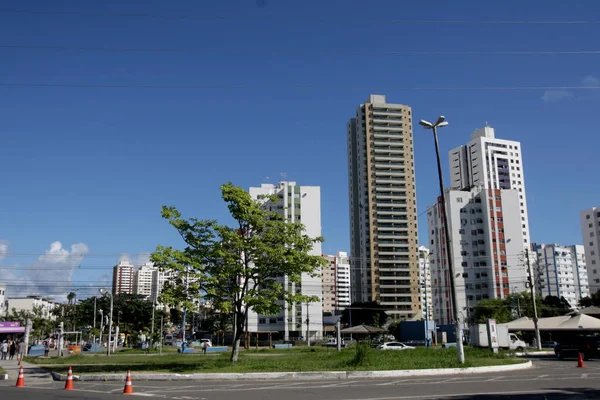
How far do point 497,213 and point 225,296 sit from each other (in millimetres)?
104150

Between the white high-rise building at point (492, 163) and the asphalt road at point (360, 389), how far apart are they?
156m

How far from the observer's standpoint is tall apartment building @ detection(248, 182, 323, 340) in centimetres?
10200

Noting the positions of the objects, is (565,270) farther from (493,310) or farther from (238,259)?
(238,259)

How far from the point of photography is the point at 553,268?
170 meters

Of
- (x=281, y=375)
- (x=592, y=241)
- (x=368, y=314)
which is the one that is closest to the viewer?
(x=281, y=375)

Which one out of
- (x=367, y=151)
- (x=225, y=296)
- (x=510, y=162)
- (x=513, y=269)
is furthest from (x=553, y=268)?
(x=225, y=296)

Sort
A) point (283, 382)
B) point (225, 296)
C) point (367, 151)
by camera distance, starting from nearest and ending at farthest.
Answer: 1. point (283, 382)
2. point (225, 296)
3. point (367, 151)

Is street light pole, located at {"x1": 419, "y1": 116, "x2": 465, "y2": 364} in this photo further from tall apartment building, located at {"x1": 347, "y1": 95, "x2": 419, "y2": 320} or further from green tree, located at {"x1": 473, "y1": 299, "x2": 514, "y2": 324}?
tall apartment building, located at {"x1": 347, "y1": 95, "x2": 419, "y2": 320}

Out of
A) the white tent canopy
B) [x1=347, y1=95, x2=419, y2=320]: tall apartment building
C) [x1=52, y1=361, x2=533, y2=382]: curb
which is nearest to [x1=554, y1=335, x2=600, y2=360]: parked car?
the white tent canopy

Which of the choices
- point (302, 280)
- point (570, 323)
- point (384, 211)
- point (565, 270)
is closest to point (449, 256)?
point (570, 323)

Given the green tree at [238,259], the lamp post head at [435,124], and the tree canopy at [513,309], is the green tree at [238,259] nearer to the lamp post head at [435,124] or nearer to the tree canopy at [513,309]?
the lamp post head at [435,124]

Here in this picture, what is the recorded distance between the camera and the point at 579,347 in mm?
32969

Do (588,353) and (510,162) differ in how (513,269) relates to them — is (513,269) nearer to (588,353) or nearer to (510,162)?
(510,162)

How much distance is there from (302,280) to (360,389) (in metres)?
85.2
